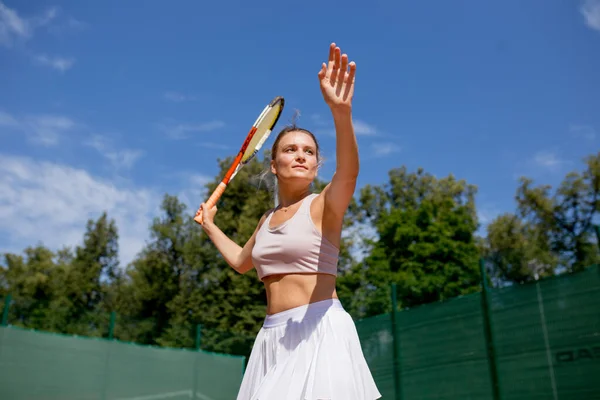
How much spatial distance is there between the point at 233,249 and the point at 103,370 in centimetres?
786

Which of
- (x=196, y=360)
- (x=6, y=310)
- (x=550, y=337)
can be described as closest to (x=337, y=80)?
(x=550, y=337)

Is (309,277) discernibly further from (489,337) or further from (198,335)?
(198,335)

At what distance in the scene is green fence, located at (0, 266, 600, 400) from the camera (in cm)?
595

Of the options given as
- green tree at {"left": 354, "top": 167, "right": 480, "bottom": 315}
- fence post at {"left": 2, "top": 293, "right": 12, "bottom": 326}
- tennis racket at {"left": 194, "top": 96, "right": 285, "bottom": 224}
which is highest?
green tree at {"left": 354, "top": 167, "right": 480, "bottom": 315}

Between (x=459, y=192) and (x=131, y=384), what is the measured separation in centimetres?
2323

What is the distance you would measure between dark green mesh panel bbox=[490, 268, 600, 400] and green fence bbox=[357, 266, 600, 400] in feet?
0.03

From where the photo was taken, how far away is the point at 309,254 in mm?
1800

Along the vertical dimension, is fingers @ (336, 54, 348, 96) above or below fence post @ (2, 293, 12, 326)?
below

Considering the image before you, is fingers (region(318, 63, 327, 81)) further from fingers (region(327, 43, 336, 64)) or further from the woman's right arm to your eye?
the woman's right arm

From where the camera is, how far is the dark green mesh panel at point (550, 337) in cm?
576

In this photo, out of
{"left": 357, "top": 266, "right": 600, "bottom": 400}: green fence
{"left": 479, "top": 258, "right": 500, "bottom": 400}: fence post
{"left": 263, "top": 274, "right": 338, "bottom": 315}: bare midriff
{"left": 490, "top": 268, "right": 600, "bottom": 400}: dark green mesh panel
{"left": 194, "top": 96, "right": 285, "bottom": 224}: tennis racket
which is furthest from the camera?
{"left": 479, "top": 258, "right": 500, "bottom": 400}: fence post

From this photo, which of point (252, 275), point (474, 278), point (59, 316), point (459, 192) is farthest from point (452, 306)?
point (459, 192)

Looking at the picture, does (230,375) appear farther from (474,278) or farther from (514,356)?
(474,278)

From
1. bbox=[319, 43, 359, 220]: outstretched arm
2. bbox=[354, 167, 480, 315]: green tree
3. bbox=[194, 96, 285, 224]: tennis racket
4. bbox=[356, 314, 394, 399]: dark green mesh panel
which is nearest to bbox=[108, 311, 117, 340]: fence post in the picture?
bbox=[356, 314, 394, 399]: dark green mesh panel
